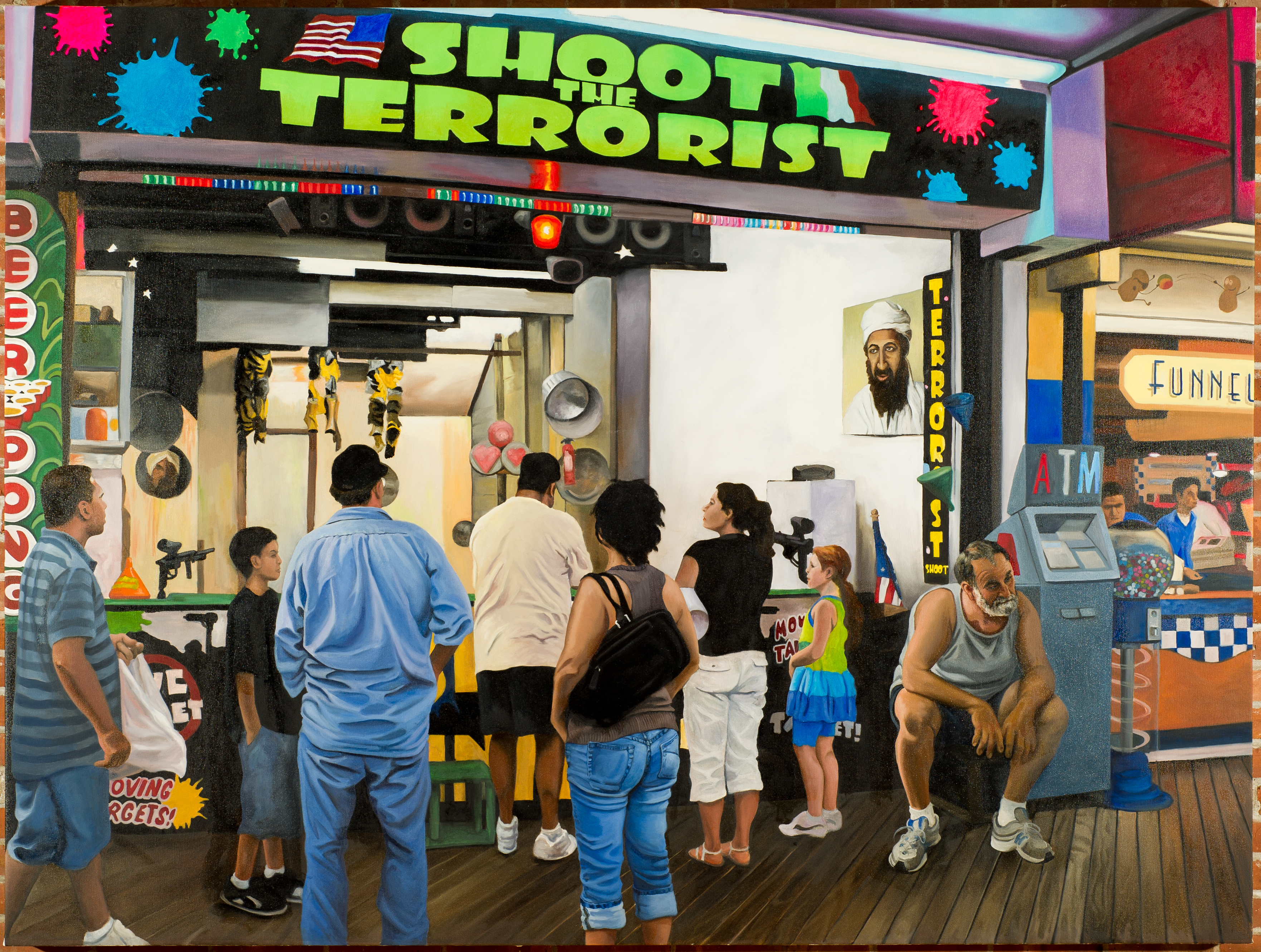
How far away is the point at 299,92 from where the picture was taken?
2.65 meters

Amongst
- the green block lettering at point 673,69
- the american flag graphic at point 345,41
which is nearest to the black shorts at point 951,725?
the green block lettering at point 673,69

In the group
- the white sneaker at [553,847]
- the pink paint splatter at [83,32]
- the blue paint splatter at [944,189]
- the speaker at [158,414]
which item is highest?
the pink paint splatter at [83,32]

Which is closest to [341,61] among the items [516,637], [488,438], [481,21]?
[481,21]

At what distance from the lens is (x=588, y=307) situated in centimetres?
299

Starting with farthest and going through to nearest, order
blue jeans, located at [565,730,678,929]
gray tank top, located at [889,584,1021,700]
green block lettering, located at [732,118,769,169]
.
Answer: gray tank top, located at [889,584,1021,700], green block lettering, located at [732,118,769,169], blue jeans, located at [565,730,678,929]

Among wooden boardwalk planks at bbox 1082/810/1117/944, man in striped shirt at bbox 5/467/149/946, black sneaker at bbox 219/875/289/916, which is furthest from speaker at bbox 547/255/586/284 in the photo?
wooden boardwalk planks at bbox 1082/810/1117/944

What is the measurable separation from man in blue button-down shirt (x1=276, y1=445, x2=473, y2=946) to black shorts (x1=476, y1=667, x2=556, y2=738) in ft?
0.94

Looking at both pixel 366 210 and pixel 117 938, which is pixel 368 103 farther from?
pixel 117 938

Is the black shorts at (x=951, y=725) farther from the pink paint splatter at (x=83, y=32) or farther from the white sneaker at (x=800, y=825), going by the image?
the pink paint splatter at (x=83, y=32)

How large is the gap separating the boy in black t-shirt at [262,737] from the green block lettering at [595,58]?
1964 mm

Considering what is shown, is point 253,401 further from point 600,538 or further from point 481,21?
point 481,21

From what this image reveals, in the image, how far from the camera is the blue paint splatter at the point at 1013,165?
2969mm

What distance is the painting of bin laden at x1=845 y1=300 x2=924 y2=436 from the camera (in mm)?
2984

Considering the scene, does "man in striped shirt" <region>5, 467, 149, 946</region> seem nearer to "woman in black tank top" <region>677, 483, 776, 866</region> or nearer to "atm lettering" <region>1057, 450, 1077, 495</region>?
"woman in black tank top" <region>677, 483, 776, 866</region>
